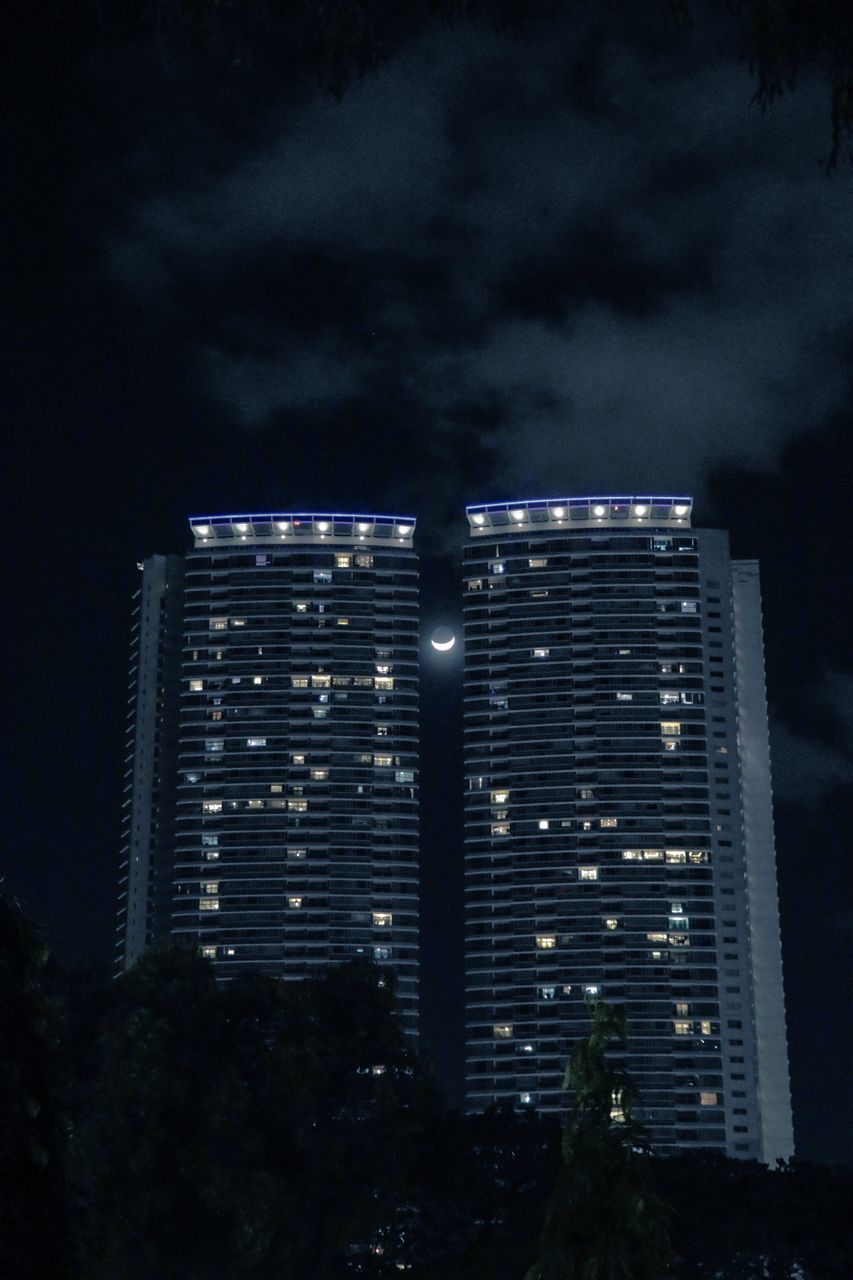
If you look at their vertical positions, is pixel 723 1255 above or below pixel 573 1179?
below

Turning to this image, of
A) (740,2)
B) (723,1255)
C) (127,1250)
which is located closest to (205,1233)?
(127,1250)

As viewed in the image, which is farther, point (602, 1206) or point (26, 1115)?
point (602, 1206)

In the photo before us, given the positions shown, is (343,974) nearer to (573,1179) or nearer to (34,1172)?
(573,1179)

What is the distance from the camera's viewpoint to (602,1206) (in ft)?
95.0

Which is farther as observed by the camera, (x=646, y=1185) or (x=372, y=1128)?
(x=372, y=1128)

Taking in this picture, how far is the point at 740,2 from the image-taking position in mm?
15914

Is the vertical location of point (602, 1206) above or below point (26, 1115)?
below

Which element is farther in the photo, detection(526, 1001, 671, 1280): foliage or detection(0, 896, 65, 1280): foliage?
detection(526, 1001, 671, 1280): foliage

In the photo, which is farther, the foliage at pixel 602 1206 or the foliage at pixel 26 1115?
the foliage at pixel 602 1206

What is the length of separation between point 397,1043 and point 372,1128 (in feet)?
22.2

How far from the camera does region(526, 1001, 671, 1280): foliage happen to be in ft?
93.5

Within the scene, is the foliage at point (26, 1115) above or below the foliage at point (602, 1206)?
above

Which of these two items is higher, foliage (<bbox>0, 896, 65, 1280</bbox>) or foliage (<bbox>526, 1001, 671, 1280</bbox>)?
foliage (<bbox>0, 896, 65, 1280</bbox>)

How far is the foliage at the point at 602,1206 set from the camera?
28484 mm
